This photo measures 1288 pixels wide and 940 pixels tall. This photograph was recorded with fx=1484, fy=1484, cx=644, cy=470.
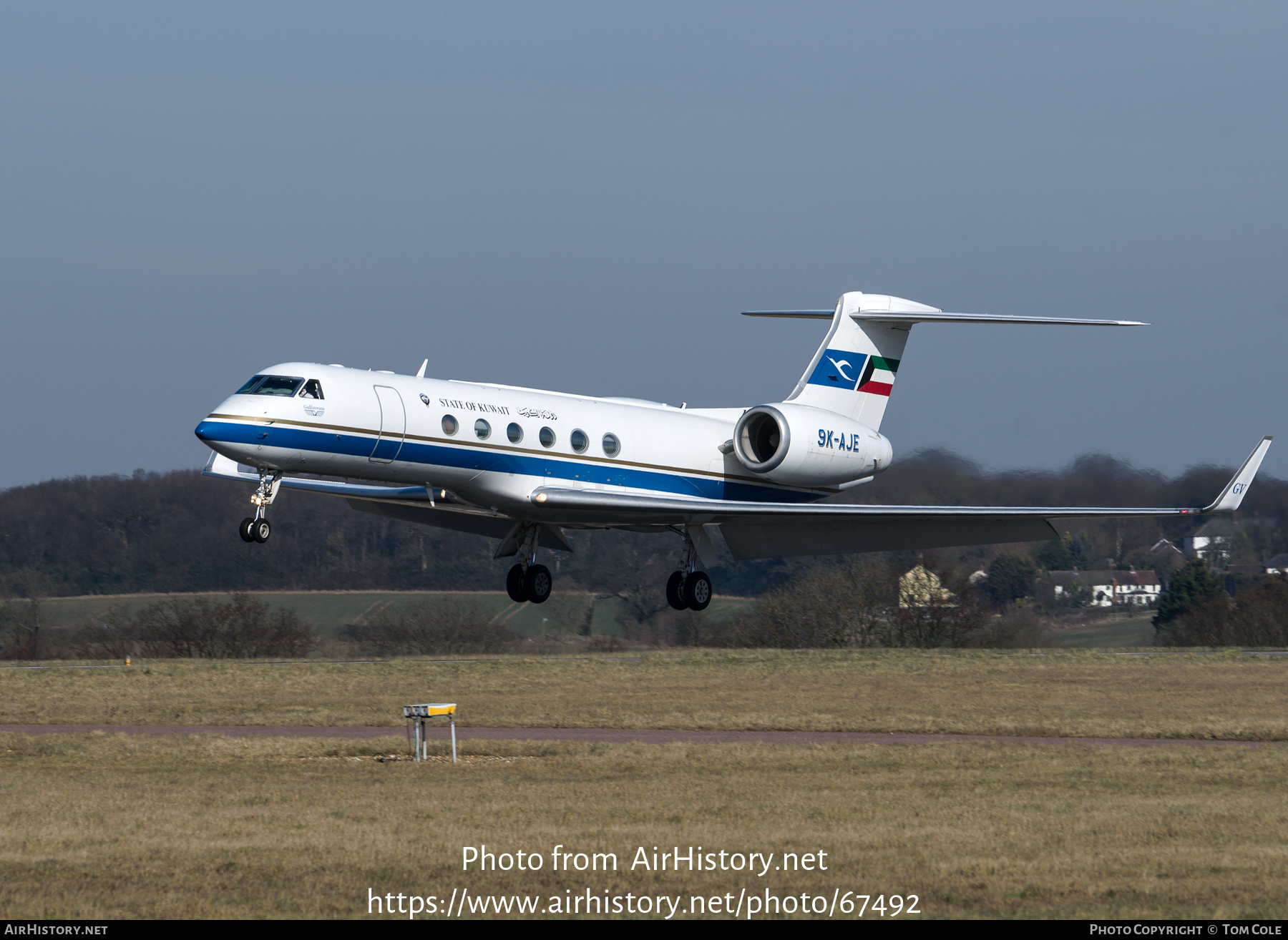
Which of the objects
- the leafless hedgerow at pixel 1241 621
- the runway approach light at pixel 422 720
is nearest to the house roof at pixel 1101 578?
the leafless hedgerow at pixel 1241 621

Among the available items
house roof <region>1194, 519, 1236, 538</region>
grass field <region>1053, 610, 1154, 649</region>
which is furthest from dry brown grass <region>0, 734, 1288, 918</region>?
grass field <region>1053, 610, 1154, 649</region>

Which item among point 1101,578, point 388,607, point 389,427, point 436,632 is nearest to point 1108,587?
point 1101,578

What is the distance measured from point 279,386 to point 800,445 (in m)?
8.52

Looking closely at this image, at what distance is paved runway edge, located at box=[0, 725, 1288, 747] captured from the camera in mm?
24156

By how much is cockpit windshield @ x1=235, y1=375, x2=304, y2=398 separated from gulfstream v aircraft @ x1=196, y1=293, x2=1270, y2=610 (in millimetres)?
25

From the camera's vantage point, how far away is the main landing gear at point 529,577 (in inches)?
954

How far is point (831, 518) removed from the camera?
78.3ft

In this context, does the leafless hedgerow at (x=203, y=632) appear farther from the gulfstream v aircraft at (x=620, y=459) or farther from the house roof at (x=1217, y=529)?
the house roof at (x=1217, y=529)

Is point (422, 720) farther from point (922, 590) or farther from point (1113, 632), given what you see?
point (1113, 632)

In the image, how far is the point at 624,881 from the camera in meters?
12.0

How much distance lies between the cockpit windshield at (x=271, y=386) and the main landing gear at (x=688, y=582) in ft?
25.8

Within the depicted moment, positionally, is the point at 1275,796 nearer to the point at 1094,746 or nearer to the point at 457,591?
the point at 1094,746
